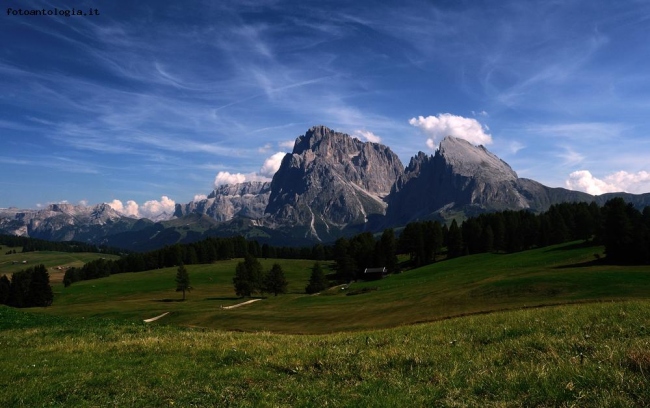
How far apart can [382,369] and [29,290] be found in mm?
Answer: 144225

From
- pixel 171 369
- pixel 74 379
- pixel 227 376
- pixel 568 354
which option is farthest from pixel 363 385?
pixel 74 379

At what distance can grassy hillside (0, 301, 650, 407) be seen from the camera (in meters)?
8.80

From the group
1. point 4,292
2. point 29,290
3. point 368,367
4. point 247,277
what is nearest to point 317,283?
point 247,277

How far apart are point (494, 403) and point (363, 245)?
451 feet

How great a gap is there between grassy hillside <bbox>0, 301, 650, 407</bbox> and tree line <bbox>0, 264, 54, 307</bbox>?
125392 millimetres

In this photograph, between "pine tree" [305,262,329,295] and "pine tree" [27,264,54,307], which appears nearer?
"pine tree" [305,262,329,295]

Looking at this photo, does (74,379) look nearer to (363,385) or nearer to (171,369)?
(171,369)

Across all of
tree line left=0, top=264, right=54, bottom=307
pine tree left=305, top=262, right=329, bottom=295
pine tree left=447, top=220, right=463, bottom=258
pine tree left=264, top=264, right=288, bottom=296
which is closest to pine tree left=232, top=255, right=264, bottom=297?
pine tree left=264, top=264, right=288, bottom=296

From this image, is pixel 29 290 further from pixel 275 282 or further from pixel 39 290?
pixel 275 282

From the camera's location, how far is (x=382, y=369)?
40.4 feet

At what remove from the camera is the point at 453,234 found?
473 feet

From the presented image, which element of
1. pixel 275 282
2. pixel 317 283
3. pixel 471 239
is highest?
pixel 471 239

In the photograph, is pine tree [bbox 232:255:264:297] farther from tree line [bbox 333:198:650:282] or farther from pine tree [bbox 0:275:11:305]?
pine tree [bbox 0:275:11:305]

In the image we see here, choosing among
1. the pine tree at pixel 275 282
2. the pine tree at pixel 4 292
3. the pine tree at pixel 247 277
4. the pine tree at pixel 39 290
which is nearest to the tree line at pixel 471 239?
the pine tree at pixel 275 282
